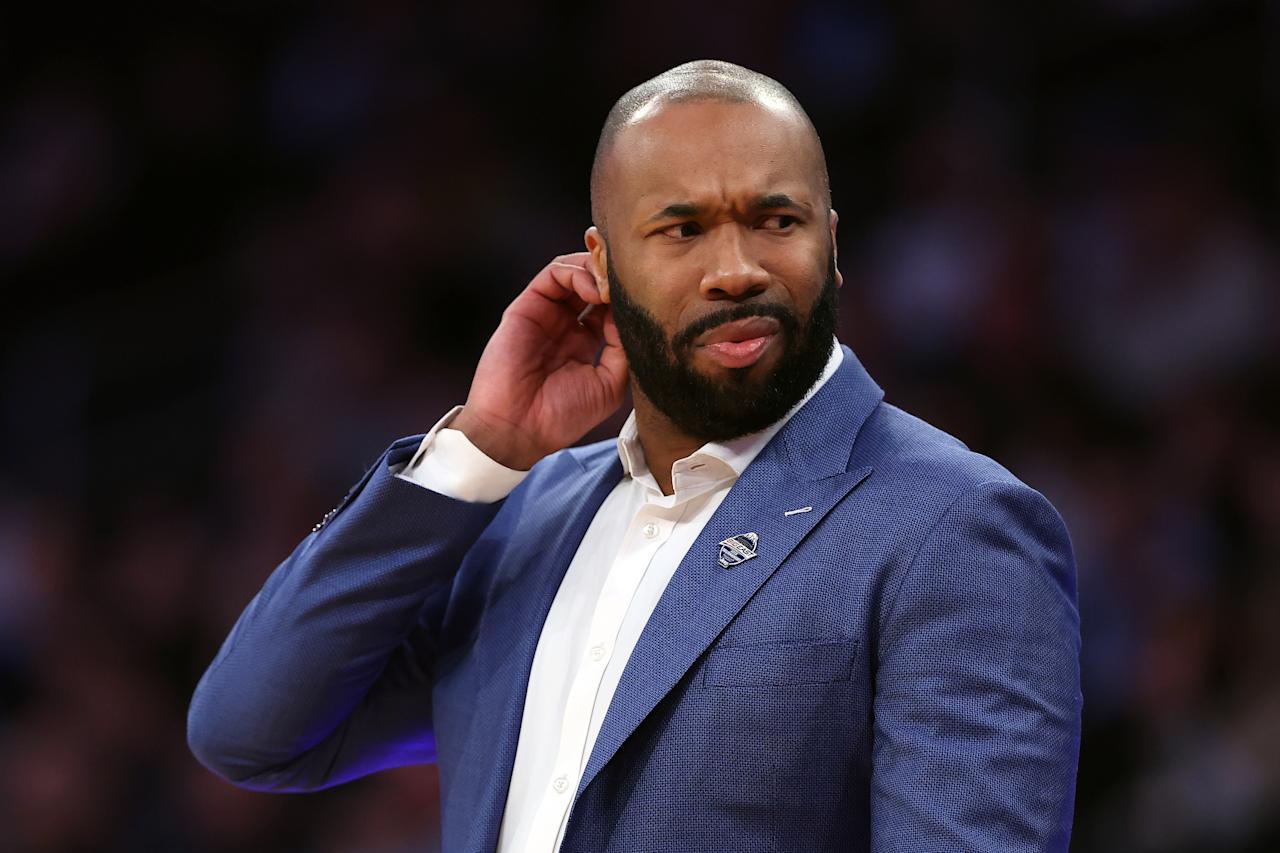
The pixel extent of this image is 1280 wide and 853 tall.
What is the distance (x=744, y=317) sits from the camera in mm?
1875

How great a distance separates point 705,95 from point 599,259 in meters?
0.30

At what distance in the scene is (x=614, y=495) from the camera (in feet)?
7.12

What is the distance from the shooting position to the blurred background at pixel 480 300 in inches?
160

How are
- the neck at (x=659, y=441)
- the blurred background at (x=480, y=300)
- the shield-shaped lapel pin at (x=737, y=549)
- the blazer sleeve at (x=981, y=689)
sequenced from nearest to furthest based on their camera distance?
1. the blazer sleeve at (x=981, y=689)
2. the shield-shaped lapel pin at (x=737, y=549)
3. the neck at (x=659, y=441)
4. the blurred background at (x=480, y=300)

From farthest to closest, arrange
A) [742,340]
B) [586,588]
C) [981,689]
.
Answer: [586,588] < [742,340] < [981,689]

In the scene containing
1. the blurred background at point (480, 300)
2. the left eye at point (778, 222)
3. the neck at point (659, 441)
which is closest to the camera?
the left eye at point (778, 222)

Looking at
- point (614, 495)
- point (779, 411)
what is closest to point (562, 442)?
point (614, 495)

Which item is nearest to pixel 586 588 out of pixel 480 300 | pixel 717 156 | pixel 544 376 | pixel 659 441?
pixel 659 441

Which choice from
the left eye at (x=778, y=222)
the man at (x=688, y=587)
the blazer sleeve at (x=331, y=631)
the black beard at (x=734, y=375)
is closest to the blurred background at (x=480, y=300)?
the blazer sleeve at (x=331, y=631)

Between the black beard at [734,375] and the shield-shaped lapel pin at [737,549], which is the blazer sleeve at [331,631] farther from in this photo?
the shield-shaped lapel pin at [737,549]

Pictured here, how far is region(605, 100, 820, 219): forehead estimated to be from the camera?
6.22 feet

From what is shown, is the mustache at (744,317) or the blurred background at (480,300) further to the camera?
the blurred background at (480,300)

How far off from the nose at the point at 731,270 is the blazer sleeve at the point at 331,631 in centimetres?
48

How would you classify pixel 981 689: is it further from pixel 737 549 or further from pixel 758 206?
pixel 758 206
